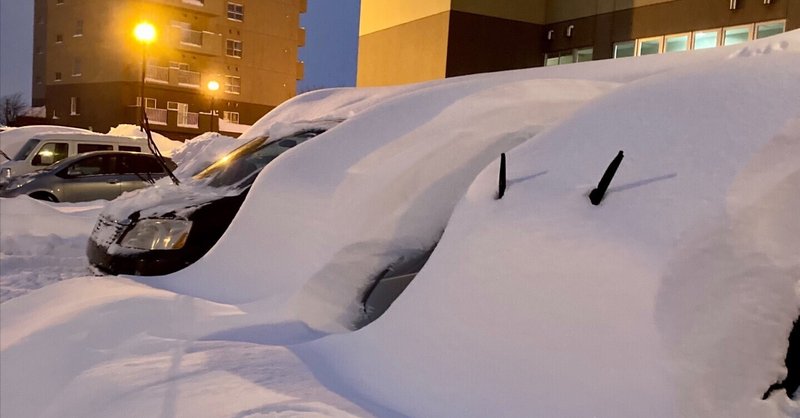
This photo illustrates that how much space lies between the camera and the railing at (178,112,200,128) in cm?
3303

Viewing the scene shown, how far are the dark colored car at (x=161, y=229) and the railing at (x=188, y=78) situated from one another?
1200 inches

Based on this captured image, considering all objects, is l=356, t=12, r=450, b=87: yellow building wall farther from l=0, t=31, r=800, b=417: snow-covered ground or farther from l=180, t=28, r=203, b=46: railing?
l=180, t=28, r=203, b=46: railing

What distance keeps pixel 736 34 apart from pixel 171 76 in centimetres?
2788

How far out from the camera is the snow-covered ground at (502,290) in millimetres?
1858

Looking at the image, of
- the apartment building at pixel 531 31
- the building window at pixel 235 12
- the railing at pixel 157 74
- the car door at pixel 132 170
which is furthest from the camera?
the building window at pixel 235 12

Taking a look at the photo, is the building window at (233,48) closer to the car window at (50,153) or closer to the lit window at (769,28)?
the car window at (50,153)

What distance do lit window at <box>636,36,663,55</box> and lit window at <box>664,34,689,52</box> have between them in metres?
0.25

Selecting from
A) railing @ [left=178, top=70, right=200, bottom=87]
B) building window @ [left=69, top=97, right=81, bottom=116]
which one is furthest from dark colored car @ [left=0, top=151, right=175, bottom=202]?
building window @ [left=69, top=97, right=81, bottom=116]

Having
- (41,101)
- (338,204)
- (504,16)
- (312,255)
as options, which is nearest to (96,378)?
(312,255)

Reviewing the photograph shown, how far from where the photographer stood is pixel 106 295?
147 inches

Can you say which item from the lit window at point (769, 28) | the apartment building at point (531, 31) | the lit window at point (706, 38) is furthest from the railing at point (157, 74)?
the lit window at point (769, 28)

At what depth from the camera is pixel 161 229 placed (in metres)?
4.89

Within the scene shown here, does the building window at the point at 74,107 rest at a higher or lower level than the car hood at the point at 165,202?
higher

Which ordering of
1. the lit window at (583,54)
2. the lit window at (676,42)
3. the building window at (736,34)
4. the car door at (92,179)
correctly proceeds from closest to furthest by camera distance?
1. the car door at (92,179)
2. the building window at (736,34)
3. the lit window at (676,42)
4. the lit window at (583,54)
